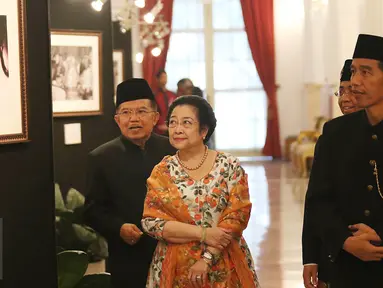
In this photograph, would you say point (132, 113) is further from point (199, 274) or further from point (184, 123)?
point (199, 274)

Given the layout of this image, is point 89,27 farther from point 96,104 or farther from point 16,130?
point 16,130

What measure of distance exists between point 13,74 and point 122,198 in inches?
28.2

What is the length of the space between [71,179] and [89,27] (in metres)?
1.27

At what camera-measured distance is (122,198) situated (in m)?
3.28

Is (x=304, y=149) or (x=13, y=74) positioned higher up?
(x=13, y=74)

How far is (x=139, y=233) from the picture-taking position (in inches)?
125

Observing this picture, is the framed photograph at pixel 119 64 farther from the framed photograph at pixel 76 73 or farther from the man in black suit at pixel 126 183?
the man in black suit at pixel 126 183

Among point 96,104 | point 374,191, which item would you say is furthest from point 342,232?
point 96,104

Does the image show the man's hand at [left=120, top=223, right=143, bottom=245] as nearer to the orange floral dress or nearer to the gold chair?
the orange floral dress

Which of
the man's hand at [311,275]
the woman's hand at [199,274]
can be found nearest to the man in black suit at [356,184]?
the man's hand at [311,275]

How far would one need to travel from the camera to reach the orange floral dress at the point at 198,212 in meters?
2.80

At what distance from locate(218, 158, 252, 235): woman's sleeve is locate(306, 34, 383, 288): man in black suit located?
26 cm

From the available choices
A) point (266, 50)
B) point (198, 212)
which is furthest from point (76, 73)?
point (266, 50)

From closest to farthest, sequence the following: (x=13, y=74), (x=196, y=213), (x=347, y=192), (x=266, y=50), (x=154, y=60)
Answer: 1. (x=347, y=192)
2. (x=196, y=213)
3. (x=13, y=74)
4. (x=154, y=60)
5. (x=266, y=50)
